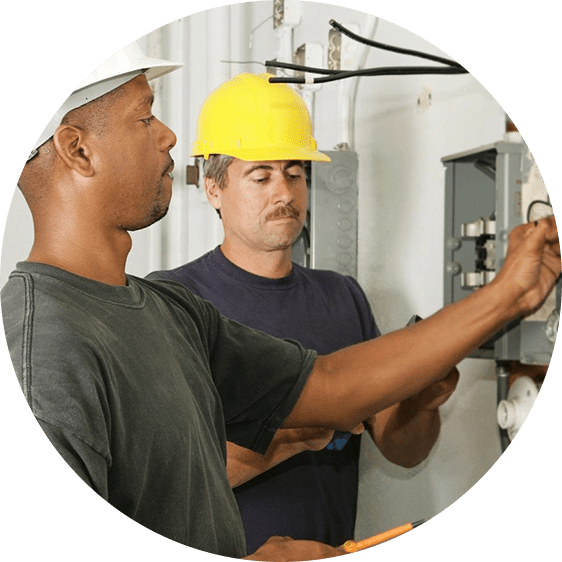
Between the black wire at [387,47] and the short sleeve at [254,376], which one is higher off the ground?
the black wire at [387,47]

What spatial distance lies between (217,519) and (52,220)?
547 mm

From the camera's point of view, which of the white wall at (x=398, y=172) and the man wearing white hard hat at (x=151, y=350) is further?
the white wall at (x=398, y=172)

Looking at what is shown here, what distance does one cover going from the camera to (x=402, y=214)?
1582mm

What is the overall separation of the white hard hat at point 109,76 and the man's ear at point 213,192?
20cm

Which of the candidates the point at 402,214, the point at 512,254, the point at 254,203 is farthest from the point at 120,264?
the point at 512,254

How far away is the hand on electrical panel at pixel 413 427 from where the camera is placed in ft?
5.19

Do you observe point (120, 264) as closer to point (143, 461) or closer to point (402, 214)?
point (143, 461)

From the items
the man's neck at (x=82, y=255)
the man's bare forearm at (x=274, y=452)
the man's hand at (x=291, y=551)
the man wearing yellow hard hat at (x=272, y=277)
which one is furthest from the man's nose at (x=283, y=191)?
the man's hand at (x=291, y=551)

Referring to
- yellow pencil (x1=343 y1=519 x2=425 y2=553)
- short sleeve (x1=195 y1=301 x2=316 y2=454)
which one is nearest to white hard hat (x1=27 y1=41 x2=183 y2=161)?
short sleeve (x1=195 y1=301 x2=316 y2=454)

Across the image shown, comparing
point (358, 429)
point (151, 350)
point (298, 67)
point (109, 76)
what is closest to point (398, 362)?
point (358, 429)

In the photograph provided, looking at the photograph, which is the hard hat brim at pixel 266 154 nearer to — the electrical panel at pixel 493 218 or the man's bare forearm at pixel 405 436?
the electrical panel at pixel 493 218

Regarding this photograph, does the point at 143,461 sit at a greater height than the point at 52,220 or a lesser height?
lesser

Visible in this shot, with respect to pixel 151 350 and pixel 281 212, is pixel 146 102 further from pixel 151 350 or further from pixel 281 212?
pixel 151 350

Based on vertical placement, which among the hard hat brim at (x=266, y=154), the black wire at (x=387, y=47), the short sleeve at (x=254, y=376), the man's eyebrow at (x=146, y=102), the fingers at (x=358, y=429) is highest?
the black wire at (x=387, y=47)
